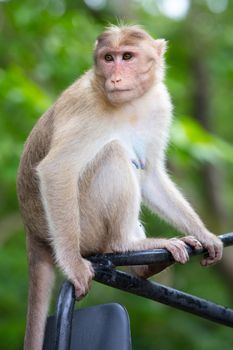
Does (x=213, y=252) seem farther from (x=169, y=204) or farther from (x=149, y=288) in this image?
(x=149, y=288)

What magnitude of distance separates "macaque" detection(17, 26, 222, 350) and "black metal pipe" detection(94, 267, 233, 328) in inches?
32.3

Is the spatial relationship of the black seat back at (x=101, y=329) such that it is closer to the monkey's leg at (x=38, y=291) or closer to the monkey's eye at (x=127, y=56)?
the monkey's leg at (x=38, y=291)

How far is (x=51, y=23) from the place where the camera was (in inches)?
323

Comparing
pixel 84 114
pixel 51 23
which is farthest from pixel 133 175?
pixel 51 23

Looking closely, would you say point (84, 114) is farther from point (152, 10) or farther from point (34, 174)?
point (152, 10)

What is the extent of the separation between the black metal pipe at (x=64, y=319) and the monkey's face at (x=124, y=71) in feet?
5.80

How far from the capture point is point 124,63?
431 centimetres

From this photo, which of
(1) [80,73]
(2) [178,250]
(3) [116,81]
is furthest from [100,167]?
(1) [80,73]

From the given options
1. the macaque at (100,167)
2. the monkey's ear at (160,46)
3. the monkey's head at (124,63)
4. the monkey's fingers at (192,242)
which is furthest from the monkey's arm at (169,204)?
the monkey's ear at (160,46)

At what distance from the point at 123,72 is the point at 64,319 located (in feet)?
6.66

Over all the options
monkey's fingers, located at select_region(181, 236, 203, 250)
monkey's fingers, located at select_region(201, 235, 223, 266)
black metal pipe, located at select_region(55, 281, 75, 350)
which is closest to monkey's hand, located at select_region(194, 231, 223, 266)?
monkey's fingers, located at select_region(201, 235, 223, 266)

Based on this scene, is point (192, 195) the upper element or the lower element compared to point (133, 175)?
lower

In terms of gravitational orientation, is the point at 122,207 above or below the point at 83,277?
above

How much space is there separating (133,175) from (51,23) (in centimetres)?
440
